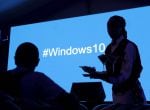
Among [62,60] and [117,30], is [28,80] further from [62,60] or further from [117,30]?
[62,60]

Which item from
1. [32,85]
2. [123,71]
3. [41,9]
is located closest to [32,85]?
[32,85]

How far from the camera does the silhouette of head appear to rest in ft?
7.80

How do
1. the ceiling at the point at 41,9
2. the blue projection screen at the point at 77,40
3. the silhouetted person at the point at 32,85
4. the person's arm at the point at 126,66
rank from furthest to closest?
the ceiling at the point at 41,9, the blue projection screen at the point at 77,40, the person's arm at the point at 126,66, the silhouetted person at the point at 32,85

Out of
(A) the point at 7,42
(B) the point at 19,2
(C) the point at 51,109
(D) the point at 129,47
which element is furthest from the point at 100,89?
(B) the point at 19,2

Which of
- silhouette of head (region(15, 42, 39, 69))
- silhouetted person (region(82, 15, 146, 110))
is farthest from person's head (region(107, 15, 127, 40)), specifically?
silhouette of head (region(15, 42, 39, 69))

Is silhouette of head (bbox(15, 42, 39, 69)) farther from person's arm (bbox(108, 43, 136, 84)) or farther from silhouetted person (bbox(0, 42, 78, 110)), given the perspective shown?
person's arm (bbox(108, 43, 136, 84))

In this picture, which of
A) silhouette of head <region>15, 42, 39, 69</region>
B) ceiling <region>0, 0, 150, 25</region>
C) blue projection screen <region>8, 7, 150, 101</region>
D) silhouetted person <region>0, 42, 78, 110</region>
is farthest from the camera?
ceiling <region>0, 0, 150, 25</region>

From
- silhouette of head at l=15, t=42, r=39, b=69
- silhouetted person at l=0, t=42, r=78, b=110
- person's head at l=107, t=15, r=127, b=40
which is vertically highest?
person's head at l=107, t=15, r=127, b=40

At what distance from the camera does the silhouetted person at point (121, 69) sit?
2803 mm

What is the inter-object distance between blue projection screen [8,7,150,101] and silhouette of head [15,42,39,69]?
→ 7.58ft

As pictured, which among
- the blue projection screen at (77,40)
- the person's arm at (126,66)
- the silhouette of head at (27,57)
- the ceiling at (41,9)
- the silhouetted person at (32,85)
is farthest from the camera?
the ceiling at (41,9)

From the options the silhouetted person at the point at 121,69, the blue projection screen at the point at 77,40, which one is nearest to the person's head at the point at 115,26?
the silhouetted person at the point at 121,69

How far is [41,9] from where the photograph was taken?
629 centimetres

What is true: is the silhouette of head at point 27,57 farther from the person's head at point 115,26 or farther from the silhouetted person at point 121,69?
the person's head at point 115,26
